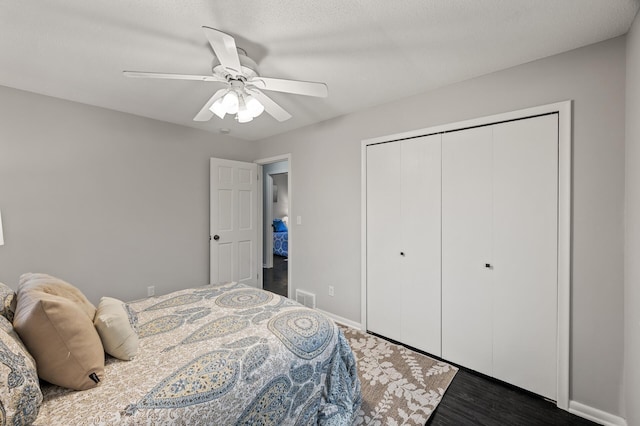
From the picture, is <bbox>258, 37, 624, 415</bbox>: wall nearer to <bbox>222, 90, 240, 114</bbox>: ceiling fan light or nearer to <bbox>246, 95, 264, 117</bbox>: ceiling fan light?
<bbox>246, 95, 264, 117</bbox>: ceiling fan light

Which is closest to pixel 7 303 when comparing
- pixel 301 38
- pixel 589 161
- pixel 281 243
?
pixel 301 38

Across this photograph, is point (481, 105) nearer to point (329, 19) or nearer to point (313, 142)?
point (329, 19)

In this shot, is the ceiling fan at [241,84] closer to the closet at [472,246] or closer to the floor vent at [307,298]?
the closet at [472,246]

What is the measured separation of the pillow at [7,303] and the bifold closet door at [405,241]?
8.33ft

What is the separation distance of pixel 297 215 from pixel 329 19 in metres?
2.38

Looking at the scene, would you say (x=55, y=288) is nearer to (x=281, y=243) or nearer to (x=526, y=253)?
(x=526, y=253)

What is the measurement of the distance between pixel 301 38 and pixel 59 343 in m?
1.94

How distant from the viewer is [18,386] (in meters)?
0.87

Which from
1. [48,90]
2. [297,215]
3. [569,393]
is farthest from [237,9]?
[569,393]

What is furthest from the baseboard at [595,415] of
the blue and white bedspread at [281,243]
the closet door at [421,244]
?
the blue and white bedspread at [281,243]

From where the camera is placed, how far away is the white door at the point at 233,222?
11.9ft

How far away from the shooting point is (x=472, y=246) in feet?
7.30

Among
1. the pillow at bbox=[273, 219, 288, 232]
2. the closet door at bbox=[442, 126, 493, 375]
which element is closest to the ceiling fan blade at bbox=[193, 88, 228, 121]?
the closet door at bbox=[442, 126, 493, 375]

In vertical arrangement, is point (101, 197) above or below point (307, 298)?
above
